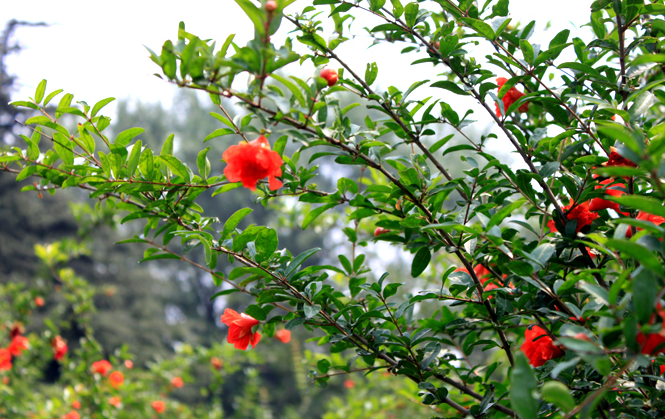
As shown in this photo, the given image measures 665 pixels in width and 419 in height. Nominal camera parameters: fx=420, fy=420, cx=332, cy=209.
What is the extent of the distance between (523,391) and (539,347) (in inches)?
16.1

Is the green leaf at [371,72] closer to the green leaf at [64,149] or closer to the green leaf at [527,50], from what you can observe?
the green leaf at [527,50]

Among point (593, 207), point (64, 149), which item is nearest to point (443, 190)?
point (593, 207)

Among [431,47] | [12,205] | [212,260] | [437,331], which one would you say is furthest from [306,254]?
[12,205]

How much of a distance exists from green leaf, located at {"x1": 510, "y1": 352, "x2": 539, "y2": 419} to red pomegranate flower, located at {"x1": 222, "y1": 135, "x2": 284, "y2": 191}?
17.2 inches

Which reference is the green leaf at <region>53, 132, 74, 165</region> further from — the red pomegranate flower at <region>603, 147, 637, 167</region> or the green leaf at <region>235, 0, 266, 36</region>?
the red pomegranate flower at <region>603, 147, 637, 167</region>

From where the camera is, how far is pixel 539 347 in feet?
2.64

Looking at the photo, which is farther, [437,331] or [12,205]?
[12,205]

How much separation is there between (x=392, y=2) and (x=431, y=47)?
0.13 meters

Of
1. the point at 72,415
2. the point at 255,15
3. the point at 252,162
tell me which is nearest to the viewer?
the point at 255,15

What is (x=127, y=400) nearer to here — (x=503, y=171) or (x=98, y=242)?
(x=503, y=171)

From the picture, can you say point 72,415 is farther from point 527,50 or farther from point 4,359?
point 527,50

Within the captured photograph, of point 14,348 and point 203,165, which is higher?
point 203,165

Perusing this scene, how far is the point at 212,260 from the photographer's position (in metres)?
0.82

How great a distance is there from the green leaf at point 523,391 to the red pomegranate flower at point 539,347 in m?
0.37
